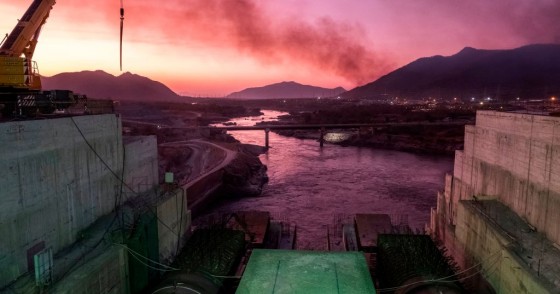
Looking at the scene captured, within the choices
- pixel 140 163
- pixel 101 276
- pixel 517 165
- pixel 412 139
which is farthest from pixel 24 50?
pixel 412 139

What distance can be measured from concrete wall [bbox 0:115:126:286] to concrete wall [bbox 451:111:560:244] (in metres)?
21.3

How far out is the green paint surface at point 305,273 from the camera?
14.8 metres

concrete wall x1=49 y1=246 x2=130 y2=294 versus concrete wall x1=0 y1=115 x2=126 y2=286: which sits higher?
concrete wall x1=0 y1=115 x2=126 y2=286

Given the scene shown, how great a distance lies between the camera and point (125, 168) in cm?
2302

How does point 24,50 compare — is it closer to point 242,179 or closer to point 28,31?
point 28,31

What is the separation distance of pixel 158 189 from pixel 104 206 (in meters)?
6.30

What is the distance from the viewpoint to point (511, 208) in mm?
22516

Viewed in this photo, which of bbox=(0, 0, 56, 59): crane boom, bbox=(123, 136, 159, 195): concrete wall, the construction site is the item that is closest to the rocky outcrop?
the construction site

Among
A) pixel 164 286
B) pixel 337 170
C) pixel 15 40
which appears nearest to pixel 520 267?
pixel 164 286

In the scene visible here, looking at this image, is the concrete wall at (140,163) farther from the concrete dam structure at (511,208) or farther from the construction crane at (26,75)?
the concrete dam structure at (511,208)

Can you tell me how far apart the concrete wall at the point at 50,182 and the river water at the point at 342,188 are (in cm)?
2016

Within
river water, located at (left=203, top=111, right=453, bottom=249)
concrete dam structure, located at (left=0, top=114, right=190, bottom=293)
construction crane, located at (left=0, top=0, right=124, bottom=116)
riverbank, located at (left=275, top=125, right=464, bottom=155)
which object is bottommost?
river water, located at (left=203, top=111, right=453, bottom=249)

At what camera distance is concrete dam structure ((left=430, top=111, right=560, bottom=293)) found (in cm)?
1706

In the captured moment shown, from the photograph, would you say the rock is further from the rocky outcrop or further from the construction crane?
the construction crane
